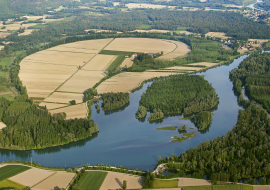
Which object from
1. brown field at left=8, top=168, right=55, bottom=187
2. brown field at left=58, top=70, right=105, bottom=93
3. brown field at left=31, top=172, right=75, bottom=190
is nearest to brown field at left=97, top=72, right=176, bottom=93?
brown field at left=58, top=70, right=105, bottom=93

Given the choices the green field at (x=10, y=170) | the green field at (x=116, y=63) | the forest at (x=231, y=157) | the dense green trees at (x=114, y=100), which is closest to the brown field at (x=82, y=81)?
the green field at (x=116, y=63)

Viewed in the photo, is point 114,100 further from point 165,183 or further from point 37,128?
point 165,183

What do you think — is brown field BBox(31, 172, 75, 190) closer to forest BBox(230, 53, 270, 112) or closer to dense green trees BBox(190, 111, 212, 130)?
dense green trees BBox(190, 111, 212, 130)

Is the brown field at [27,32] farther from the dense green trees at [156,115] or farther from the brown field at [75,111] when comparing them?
the dense green trees at [156,115]

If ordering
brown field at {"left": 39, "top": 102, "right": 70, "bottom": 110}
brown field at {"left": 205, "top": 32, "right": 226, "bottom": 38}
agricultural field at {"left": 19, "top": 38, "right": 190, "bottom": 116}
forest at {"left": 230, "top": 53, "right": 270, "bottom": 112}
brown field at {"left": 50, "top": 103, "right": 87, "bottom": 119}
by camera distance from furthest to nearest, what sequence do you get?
brown field at {"left": 205, "top": 32, "right": 226, "bottom": 38} < agricultural field at {"left": 19, "top": 38, "right": 190, "bottom": 116} < forest at {"left": 230, "top": 53, "right": 270, "bottom": 112} < brown field at {"left": 39, "top": 102, "right": 70, "bottom": 110} < brown field at {"left": 50, "top": 103, "right": 87, "bottom": 119}

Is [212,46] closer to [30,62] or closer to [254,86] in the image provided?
[254,86]

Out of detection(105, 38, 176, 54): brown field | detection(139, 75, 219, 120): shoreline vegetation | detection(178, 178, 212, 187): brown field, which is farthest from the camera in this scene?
detection(105, 38, 176, 54): brown field
